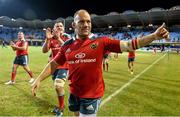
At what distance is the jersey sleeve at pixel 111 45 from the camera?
4766 mm

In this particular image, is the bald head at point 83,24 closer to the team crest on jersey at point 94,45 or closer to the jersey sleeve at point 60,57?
the team crest on jersey at point 94,45

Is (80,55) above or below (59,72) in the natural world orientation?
above

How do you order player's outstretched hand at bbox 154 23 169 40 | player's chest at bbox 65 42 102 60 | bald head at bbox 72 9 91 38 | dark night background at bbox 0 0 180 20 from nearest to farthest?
player's outstretched hand at bbox 154 23 169 40 → bald head at bbox 72 9 91 38 → player's chest at bbox 65 42 102 60 → dark night background at bbox 0 0 180 20

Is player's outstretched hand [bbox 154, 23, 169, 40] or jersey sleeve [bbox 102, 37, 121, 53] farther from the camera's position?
jersey sleeve [bbox 102, 37, 121, 53]

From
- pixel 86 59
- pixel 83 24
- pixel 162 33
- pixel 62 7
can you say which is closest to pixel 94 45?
pixel 86 59

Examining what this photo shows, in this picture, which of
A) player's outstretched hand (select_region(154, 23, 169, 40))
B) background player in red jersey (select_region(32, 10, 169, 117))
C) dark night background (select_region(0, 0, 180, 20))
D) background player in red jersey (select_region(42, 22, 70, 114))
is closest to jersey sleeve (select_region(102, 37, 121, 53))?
background player in red jersey (select_region(32, 10, 169, 117))

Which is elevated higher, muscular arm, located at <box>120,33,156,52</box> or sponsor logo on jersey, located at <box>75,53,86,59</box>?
muscular arm, located at <box>120,33,156,52</box>

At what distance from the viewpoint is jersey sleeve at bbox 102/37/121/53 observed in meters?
4.77

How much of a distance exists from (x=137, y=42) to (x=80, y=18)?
35.4 inches

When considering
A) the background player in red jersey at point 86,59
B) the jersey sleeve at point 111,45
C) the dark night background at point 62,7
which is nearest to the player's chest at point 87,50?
the background player in red jersey at point 86,59

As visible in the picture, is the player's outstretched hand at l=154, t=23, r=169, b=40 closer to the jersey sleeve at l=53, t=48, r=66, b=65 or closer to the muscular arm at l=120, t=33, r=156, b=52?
the muscular arm at l=120, t=33, r=156, b=52

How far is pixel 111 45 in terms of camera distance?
15.9ft

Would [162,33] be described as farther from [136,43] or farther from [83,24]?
[83,24]

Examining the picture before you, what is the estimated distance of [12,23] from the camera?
108 m
